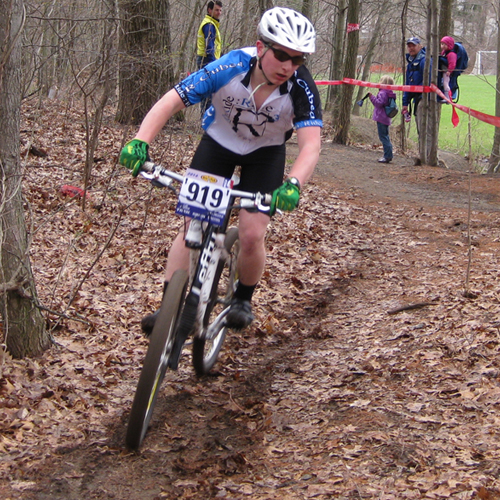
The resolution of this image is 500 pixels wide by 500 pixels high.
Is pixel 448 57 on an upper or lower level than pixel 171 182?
upper

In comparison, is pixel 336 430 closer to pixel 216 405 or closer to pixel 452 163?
pixel 216 405

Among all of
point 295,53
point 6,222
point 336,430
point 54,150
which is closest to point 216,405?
point 336,430

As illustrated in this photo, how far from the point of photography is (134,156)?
3447 millimetres

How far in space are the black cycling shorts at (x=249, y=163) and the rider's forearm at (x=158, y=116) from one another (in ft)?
1.46

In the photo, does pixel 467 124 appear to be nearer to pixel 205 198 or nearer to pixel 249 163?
pixel 249 163

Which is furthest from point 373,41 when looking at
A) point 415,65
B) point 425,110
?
point 425,110

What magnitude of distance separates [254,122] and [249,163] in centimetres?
31

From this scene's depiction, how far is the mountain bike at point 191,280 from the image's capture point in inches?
127

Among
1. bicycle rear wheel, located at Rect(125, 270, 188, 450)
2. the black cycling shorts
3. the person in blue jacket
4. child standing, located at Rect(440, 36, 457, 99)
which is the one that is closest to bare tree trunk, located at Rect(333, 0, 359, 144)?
the person in blue jacket

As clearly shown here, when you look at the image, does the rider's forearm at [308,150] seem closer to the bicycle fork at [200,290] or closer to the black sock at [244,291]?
the bicycle fork at [200,290]

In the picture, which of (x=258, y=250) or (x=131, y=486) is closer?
(x=131, y=486)

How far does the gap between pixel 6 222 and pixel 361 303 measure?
3.37 meters

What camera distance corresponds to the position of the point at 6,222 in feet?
13.1

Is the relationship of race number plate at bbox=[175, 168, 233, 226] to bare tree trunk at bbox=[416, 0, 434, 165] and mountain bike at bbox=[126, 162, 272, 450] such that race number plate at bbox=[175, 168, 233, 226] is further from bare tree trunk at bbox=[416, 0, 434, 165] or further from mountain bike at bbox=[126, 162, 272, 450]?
bare tree trunk at bbox=[416, 0, 434, 165]
